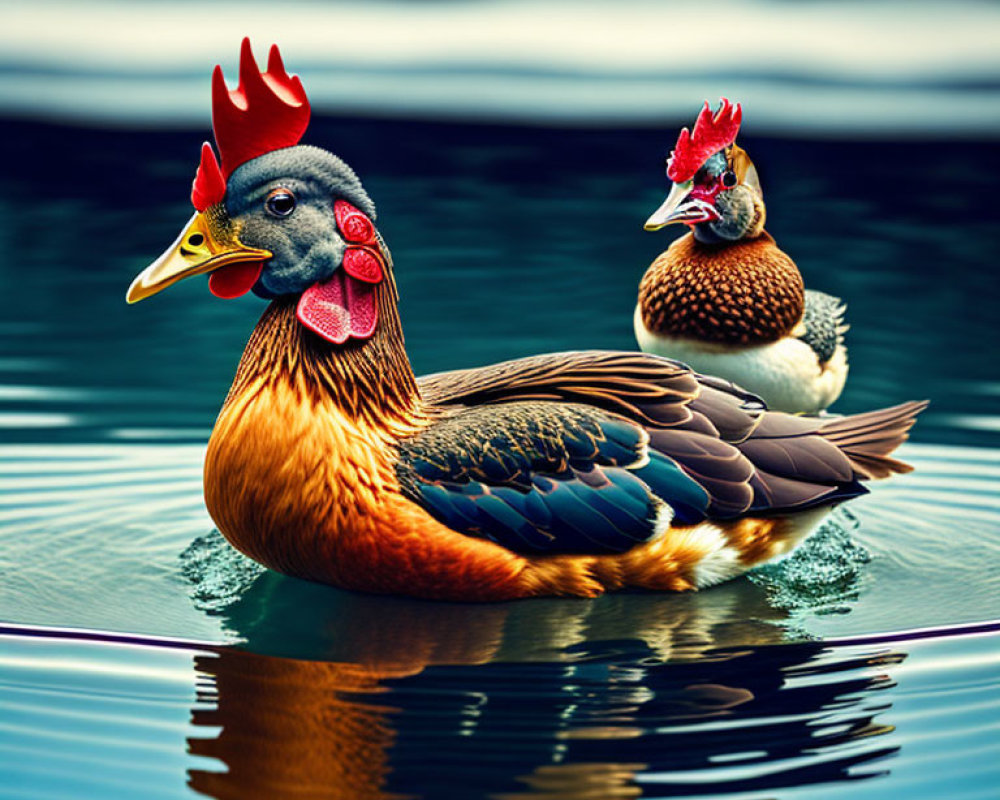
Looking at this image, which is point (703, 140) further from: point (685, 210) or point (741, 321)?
point (741, 321)

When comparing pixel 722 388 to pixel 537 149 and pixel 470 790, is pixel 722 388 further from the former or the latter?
pixel 537 149

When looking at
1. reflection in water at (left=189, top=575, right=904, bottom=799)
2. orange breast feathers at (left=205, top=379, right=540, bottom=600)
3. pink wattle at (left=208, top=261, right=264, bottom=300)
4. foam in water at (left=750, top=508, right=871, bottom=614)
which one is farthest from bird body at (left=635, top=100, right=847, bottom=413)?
pink wattle at (left=208, top=261, right=264, bottom=300)

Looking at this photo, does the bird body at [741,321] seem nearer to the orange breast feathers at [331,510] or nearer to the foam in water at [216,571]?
the orange breast feathers at [331,510]

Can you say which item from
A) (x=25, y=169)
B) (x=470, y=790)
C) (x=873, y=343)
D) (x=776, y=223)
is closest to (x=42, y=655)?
(x=470, y=790)

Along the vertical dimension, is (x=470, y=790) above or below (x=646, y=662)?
below

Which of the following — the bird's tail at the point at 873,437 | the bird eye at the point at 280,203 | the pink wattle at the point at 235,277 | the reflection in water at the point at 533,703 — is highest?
the bird eye at the point at 280,203

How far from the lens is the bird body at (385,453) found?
163 inches

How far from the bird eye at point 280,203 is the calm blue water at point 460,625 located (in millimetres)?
1038

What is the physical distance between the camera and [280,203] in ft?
13.8

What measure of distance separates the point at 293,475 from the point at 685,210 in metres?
1.85

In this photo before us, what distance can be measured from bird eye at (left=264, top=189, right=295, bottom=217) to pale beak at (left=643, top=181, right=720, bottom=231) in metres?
1.51

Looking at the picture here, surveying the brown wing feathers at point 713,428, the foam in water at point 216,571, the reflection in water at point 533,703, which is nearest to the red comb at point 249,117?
the brown wing feathers at point 713,428

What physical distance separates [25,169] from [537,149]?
3356 millimetres

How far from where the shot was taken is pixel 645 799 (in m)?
3.16
